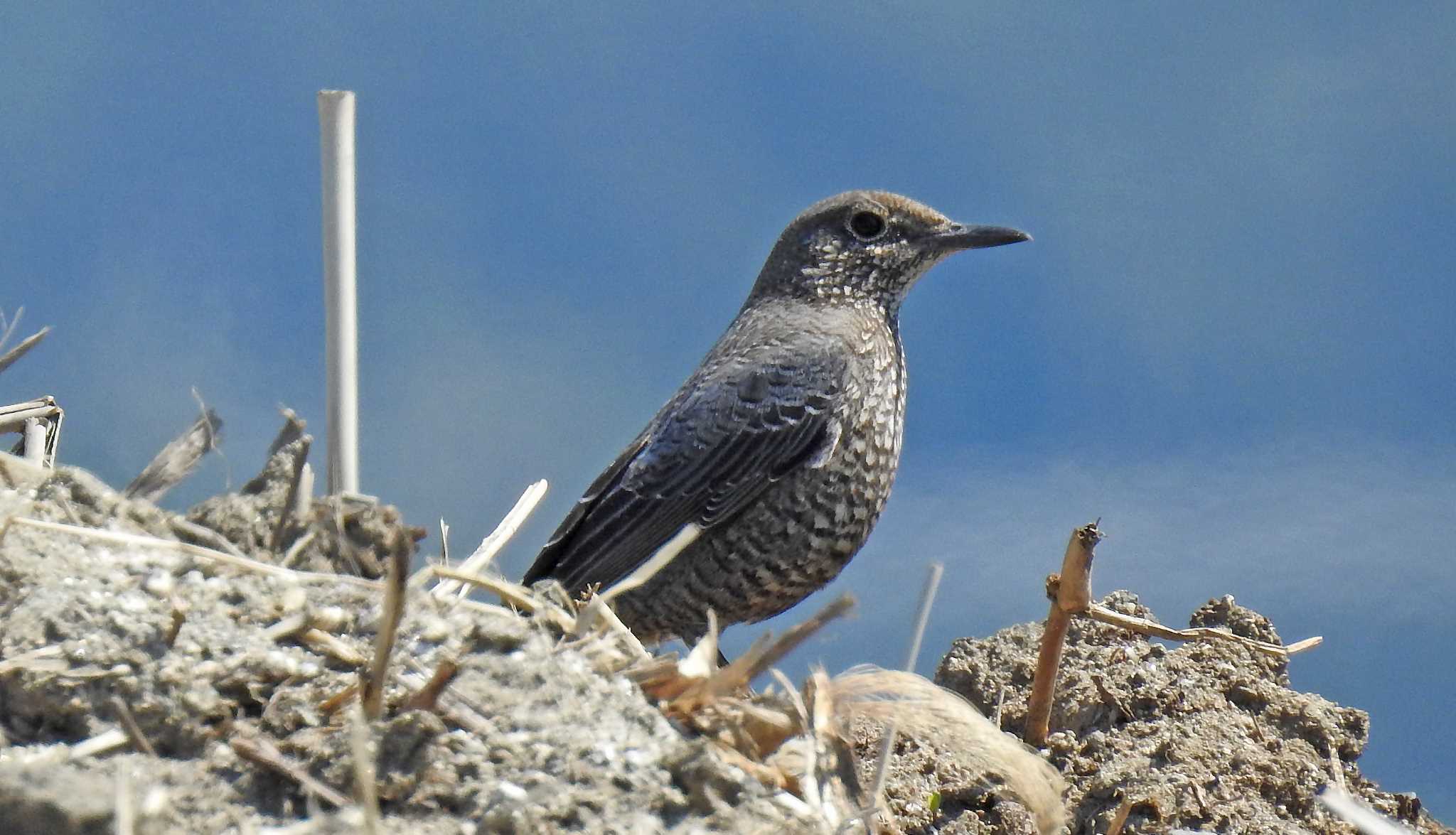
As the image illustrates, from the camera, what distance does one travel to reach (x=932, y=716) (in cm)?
248

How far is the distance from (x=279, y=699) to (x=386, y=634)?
0.34 meters

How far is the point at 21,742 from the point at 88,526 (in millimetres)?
590

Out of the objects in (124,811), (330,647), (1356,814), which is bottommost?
(124,811)

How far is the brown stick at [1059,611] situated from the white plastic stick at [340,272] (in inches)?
62.9

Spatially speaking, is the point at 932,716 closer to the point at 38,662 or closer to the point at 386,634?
the point at 386,634

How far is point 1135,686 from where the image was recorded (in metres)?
3.66

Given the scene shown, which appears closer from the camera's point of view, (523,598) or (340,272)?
(523,598)

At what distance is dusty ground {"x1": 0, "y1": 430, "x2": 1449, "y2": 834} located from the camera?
2.02m

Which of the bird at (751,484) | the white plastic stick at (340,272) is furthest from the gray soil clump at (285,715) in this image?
the bird at (751,484)

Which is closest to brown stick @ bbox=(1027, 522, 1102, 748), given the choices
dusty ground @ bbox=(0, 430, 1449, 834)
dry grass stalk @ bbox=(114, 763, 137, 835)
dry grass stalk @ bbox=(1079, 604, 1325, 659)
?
dry grass stalk @ bbox=(1079, 604, 1325, 659)

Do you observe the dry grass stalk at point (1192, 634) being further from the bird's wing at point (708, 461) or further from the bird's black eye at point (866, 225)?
the bird's black eye at point (866, 225)

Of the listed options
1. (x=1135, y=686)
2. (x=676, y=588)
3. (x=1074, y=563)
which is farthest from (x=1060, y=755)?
(x=676, y=588)

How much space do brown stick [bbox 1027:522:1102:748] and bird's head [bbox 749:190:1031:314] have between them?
2.02 m

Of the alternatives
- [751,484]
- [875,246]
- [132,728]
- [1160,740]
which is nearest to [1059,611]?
[1160,740]
